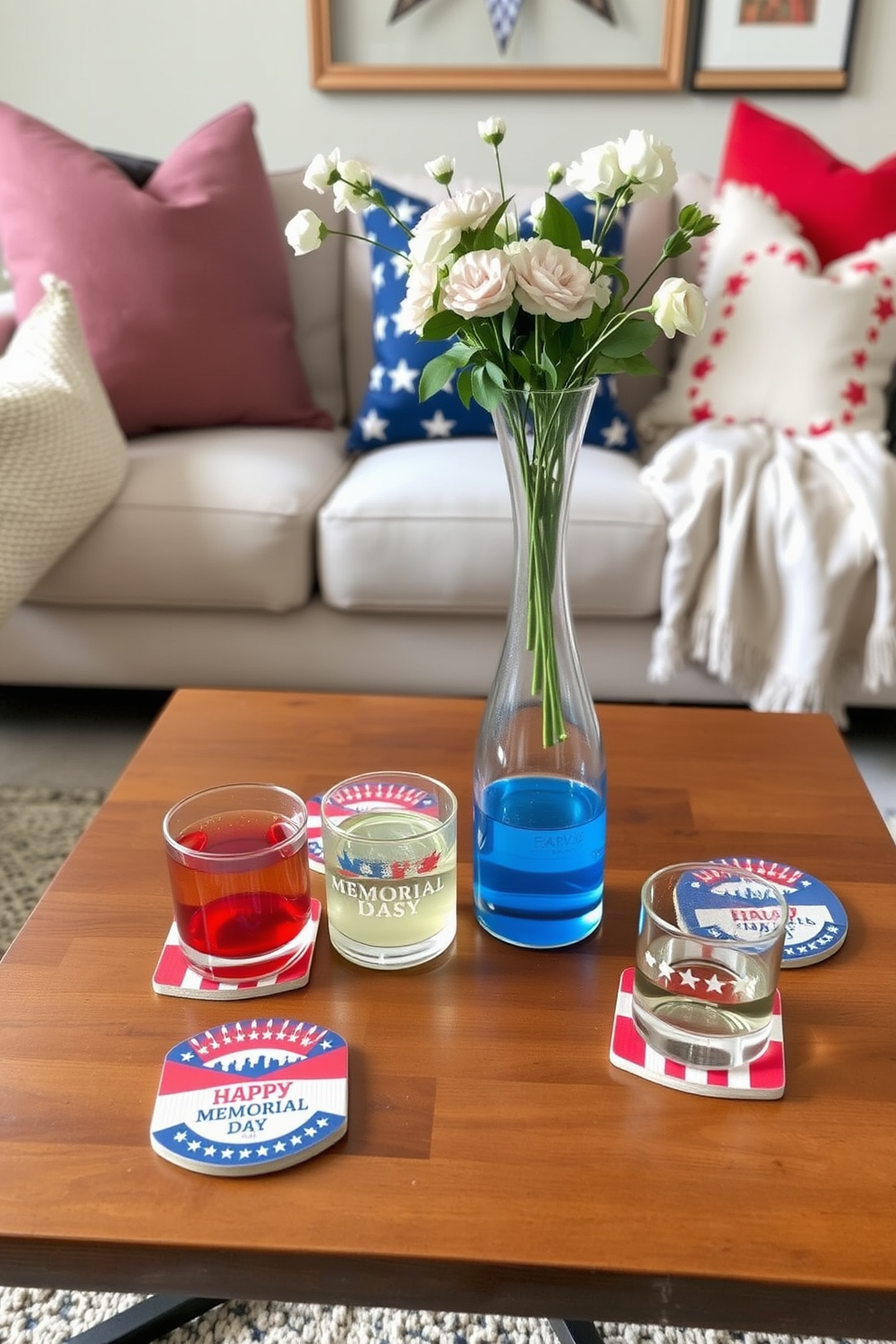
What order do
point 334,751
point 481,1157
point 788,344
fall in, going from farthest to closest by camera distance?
point 788,344, point 334,751, point 481,1157

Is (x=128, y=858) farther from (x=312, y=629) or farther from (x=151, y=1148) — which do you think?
(x=312, y=629)

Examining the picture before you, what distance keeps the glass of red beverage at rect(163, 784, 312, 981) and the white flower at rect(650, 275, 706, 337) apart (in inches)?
15.4

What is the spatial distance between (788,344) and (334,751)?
1.30 meters

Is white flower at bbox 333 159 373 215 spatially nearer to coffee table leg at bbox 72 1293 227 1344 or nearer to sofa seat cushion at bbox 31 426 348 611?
coffee table leg at bbox 72 1293 227 1344

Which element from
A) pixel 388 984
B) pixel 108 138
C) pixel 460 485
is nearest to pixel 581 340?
pixel 388 984

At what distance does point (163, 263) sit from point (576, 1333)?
1.70 m

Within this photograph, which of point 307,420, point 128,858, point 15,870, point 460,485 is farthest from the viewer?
point 307,420

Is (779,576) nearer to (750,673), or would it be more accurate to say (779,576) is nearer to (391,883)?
(750,673)

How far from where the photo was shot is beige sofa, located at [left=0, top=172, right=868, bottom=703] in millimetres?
1744

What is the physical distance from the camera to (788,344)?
1.98 meters

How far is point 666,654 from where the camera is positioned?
1772mm

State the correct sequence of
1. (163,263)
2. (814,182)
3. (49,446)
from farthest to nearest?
(814,182), (163,263), (49,446)

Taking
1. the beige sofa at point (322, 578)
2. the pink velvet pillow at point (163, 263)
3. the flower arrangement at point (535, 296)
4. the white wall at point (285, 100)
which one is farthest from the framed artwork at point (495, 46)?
the flower arrangement at point (535, 296)

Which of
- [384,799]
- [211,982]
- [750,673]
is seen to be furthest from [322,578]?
[211,982]
